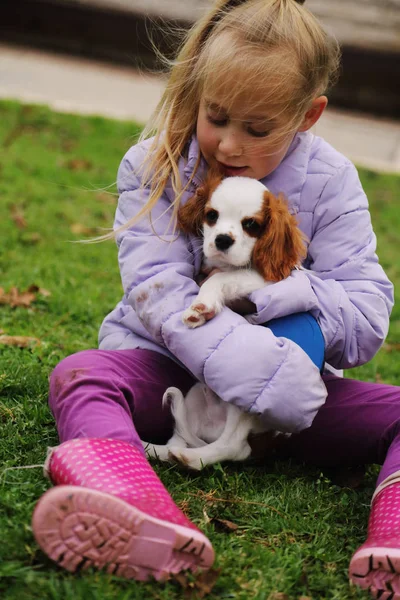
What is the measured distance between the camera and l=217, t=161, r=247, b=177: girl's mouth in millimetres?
2846

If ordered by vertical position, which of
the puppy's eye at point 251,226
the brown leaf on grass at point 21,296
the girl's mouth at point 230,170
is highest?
the girl's mouth at point 230,170

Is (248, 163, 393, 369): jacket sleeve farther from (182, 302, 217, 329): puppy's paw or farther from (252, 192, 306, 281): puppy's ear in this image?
(182, 302, 217, 329): puppy's paw

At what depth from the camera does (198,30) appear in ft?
9.74

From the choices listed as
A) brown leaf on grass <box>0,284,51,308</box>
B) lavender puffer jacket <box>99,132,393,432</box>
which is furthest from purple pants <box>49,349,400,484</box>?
brown leaf on grass <box>0,284,51,308</box>

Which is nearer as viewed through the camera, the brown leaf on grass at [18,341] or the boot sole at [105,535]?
the boot sole at [105,535]

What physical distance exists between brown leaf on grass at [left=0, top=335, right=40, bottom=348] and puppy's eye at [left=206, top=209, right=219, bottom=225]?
1282 mm

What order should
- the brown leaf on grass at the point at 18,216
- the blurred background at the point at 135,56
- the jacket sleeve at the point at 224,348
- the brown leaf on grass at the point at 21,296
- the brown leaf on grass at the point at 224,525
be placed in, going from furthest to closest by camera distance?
the blurred background at the point at 135,56 → the brown leaf on grass at the point at 18,216 → the brown leaf on grass at the point at 21,296 → the jacket sleeve at the point at 224,348 → the brown leaf on grass at the point at 224,525

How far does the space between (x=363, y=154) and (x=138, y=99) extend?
262cm

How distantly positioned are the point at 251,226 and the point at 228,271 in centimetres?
21

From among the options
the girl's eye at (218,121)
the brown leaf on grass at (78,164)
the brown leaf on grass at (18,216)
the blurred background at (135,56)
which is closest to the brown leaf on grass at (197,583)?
the girl's eye at (218,121)

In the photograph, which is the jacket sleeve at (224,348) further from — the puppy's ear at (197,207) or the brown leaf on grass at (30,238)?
the brown leaf on grass at (30,238)

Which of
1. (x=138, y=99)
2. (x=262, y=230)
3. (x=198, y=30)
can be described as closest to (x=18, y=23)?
(x=138, y=99)

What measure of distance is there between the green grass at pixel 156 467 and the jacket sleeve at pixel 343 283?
48 centimetres

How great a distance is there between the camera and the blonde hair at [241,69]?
274 cm
